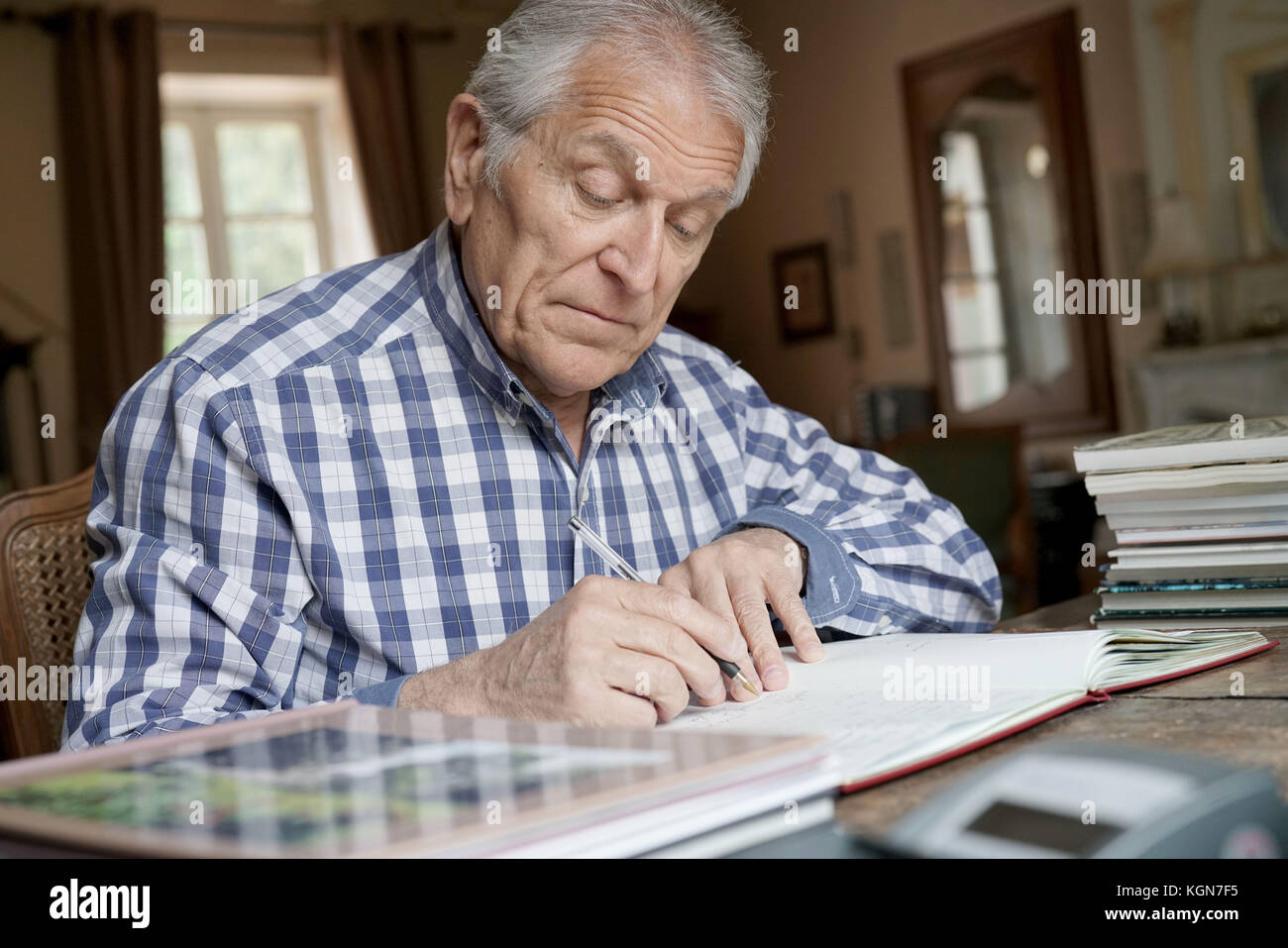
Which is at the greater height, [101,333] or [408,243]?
[408,243]

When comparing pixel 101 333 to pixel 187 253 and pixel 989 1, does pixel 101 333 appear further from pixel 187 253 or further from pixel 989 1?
pixel 989 1

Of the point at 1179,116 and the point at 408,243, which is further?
the point at 408,243

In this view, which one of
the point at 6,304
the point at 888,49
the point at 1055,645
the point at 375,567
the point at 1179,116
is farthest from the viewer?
the point at 888,49

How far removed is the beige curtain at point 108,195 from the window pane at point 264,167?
52cm

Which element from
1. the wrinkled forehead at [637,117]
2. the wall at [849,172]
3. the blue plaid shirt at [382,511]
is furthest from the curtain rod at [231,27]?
the wrinkled forehead at [637,117]

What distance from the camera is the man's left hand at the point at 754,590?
0.99 m

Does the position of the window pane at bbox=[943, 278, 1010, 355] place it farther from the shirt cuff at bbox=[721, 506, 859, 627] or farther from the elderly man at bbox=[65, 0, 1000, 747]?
the shirt cuff at bbox=[721, 506, 859, 627]

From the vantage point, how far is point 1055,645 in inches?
34.5

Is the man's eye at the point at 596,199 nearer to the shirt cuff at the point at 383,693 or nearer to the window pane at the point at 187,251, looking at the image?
the shirt cuff at the point at 383,693

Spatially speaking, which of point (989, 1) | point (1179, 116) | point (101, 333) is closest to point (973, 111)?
point (989, 1)

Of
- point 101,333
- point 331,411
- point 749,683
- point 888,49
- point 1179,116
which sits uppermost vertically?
point 888,49

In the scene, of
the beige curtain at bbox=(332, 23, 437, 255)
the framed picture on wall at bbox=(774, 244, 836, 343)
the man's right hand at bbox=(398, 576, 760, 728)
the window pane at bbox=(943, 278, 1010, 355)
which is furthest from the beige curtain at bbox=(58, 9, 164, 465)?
the man's right hand at bbox=(398, 576, 760, 728)

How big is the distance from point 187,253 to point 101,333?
717 millimetres

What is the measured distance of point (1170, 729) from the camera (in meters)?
0.73
